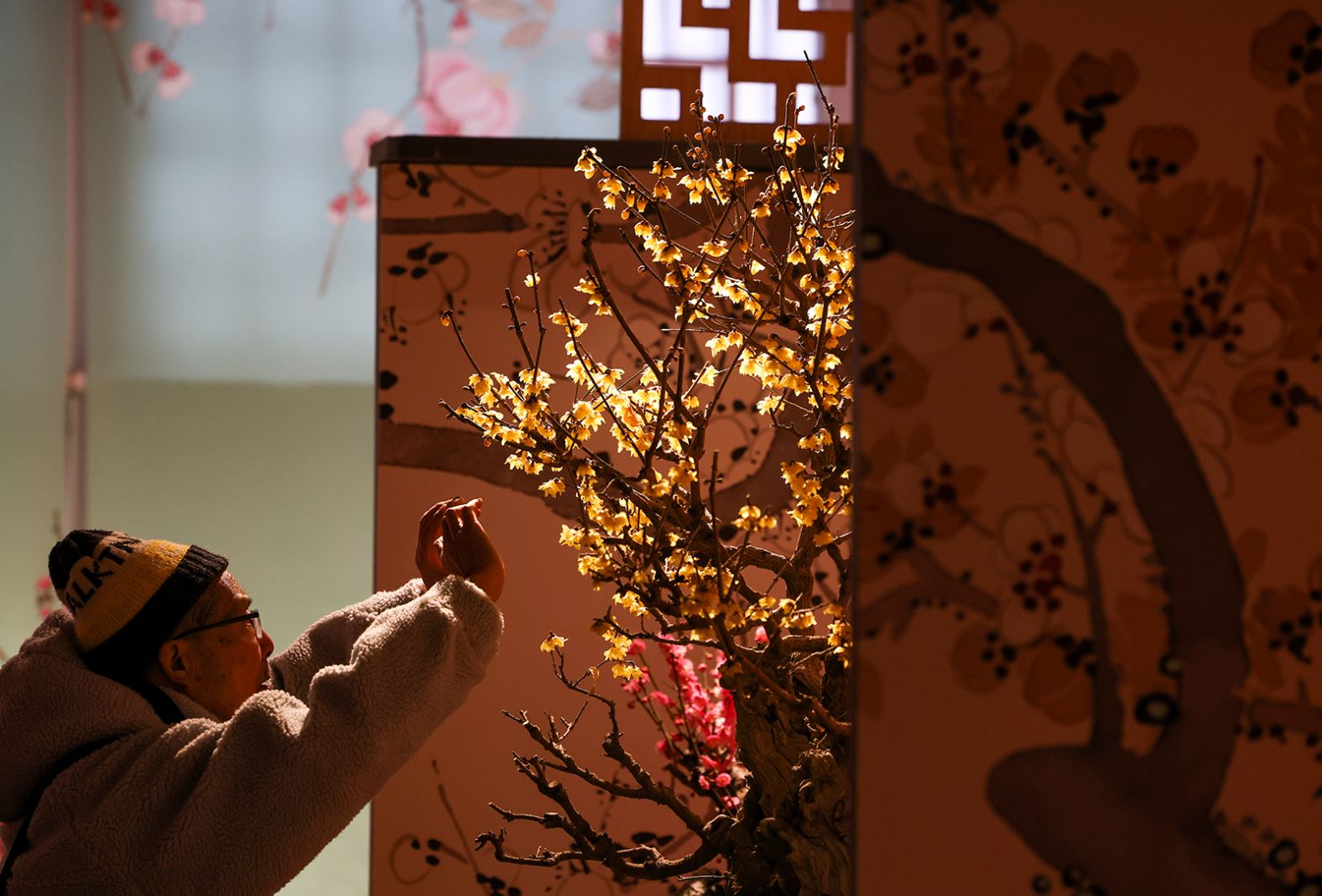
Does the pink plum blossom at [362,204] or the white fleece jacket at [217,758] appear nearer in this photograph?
the white fleece jacket at [217,758]

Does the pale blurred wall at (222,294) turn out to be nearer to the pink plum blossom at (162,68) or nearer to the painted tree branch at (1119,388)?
the pink plum blossom at (162,68)

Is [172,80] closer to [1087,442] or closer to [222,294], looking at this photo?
[222,294]

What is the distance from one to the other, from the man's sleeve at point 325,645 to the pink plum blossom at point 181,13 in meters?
1.54

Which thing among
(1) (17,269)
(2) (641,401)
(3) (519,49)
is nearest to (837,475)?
(2) (641,401)

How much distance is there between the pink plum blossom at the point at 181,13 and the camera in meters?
2.27

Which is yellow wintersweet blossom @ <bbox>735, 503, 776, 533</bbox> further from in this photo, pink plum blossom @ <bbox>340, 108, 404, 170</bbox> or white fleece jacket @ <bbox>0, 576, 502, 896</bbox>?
pink plum blossom @ <bbox>340, 108, 404, 170</bbox>

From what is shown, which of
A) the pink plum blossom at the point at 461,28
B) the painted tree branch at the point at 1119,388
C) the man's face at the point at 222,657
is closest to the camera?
the painted tree branch at the point at 1119,388

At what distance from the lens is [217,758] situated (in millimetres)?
998

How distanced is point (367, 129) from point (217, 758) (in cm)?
158

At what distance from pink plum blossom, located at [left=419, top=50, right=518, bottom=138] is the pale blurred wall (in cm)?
3

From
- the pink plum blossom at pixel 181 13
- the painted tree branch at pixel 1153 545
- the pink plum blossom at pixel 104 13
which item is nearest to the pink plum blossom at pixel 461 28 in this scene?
A: the pink plum blossom at pixel 181 13

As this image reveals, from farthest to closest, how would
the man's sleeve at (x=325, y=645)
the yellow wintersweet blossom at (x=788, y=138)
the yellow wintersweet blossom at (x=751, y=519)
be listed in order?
the man's sleeve at (x=325, y=645) < the yellow wintersweet blossom at (x=788, y=138) < the yellow wintersweet blossom at (x=751, y=519)

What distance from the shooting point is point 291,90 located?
2277 mm

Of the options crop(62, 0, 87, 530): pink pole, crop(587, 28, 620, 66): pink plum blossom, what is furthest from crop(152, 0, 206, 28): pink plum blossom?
crop(587, 28, 620, 66): pink plum blossom
